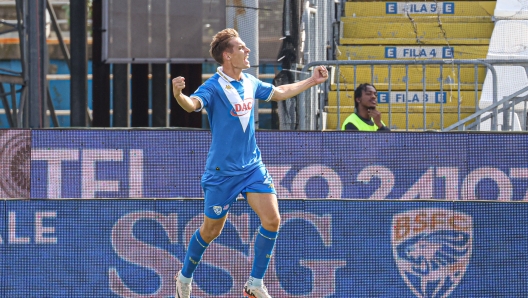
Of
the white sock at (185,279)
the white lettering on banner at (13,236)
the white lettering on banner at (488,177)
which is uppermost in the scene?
the white lettering on banner at (488,177)

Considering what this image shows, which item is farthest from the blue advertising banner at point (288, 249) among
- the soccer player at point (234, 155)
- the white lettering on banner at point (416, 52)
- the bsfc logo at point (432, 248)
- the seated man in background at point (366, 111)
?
the white lettering on banner at point (416, 52)

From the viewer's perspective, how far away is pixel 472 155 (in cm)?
855

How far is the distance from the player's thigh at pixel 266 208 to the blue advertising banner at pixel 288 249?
108 centimetres

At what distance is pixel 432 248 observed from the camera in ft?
27.1

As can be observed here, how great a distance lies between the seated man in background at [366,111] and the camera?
10414mm

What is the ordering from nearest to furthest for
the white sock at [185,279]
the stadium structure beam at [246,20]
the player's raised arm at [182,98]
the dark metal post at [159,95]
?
the player's raised arm at [182,98] → the white sock at [185,279] → the stadium structure beam at [246,20] → the dark metal post at [159,95]

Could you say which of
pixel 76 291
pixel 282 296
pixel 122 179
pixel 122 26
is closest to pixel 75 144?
pixel 122 179

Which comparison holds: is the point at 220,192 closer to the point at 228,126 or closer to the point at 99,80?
the point at 228,126

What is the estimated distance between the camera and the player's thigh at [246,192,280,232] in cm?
721

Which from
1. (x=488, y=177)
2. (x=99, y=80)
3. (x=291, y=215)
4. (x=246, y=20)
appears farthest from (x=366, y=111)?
(x=99, y=80)

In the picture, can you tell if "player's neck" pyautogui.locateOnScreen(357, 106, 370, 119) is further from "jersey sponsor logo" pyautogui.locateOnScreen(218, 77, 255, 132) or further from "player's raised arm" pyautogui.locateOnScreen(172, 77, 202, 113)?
"player's raised arm" pyautogui.locateOnScreen(172, 77, 202, 113)

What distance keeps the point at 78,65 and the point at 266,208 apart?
353 inches

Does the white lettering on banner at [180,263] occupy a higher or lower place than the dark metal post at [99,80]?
→ lower

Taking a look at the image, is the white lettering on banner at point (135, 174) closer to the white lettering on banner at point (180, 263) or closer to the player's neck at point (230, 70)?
the white lettering on banner at point (180, 263)
